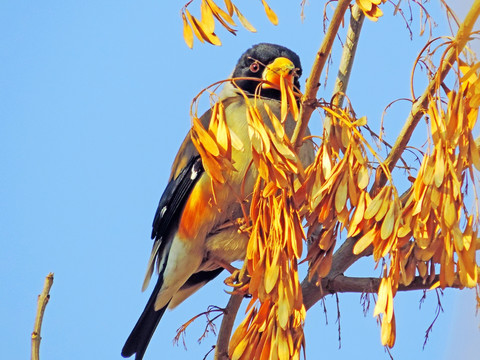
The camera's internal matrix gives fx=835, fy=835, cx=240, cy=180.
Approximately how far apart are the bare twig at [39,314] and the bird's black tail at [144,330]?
124 centimetres

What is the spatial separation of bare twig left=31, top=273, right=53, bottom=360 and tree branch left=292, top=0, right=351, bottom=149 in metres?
0.77

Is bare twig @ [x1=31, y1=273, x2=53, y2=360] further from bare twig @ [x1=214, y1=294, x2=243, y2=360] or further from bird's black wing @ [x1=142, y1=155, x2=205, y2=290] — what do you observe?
bird's black wing @ [x1=142, y1=155, x2=205, y2=290]

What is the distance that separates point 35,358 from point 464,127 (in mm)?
1231

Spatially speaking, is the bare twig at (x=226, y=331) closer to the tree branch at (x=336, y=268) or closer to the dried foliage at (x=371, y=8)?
the tree branch at (x=336, y=268)

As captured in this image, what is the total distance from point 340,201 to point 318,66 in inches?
12.8

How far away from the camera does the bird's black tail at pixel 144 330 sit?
3.46m

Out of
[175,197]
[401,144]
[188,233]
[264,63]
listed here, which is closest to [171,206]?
[175,197]

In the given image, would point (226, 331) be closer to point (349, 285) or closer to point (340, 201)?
point (349, 285)

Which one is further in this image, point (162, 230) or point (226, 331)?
point (162, 230)

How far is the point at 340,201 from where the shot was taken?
6.39ft

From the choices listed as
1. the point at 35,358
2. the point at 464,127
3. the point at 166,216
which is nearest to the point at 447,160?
the point at 464,127

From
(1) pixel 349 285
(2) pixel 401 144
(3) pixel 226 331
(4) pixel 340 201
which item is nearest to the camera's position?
(4) pixel 340 201

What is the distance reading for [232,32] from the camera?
80.1 inches

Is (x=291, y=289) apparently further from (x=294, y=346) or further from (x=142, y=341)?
(x=142, y=341)
